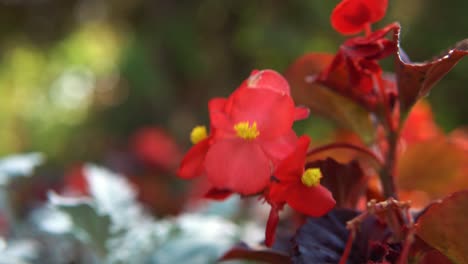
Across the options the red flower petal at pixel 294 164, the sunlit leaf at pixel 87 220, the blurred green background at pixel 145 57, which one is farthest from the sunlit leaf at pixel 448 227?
the blurred green background at pixel 145 57

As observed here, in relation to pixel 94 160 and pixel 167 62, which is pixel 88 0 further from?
pixel 94 160

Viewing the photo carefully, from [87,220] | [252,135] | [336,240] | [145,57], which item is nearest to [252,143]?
[252,135]

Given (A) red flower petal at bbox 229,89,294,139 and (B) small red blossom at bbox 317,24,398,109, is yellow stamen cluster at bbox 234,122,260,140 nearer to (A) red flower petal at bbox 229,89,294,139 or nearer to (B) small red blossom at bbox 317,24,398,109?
(A) red flower petal at bbox 229,89,294,139

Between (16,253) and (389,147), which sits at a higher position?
(16,253)

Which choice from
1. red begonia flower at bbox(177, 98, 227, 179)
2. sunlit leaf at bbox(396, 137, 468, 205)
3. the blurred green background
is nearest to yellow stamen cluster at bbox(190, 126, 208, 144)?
red begonia flower at bbox(177, 98, 227, 179)

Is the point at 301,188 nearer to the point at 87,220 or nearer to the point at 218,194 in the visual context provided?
the point at 218,194

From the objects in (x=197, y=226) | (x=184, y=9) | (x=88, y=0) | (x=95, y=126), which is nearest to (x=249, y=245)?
(x=197, y=226)

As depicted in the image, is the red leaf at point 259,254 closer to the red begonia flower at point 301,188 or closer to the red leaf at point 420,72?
the red begonia flower at point 301,188
